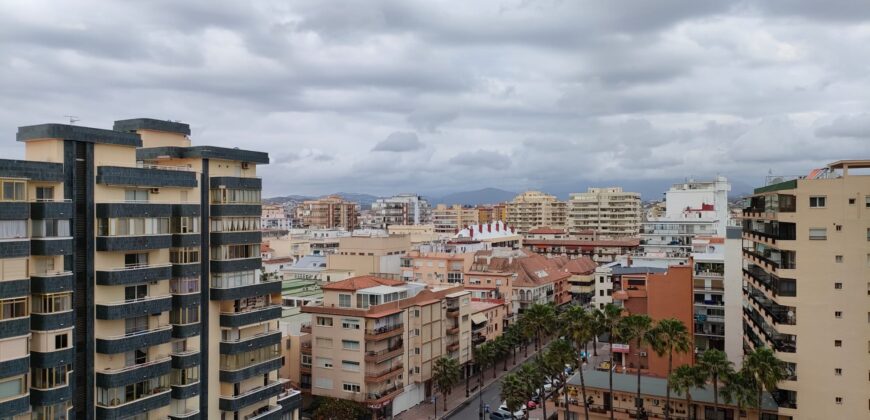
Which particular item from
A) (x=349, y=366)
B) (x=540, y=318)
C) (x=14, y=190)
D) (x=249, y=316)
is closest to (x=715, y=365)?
(x=540, y=318)

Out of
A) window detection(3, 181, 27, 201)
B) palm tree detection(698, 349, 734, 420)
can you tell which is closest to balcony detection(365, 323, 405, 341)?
palm tree detection(698, 349, 734, 420)

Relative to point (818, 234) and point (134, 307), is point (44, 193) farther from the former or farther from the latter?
point (818, 234)

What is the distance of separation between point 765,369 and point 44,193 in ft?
184

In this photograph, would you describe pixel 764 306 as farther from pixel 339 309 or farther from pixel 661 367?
pixel 339 309

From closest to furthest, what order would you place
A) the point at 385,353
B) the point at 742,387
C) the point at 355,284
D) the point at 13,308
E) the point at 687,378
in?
the point at 13,308 → the point at 742,387 → the point at 687,378 → the point at 385,353 → the point at 355,284

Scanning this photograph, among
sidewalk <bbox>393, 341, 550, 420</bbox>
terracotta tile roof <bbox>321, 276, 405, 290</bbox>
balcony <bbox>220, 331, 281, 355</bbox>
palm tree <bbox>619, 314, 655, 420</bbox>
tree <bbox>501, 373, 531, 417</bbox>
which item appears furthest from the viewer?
sidewalk <bbox>393, 341, 550, 420</bbox>

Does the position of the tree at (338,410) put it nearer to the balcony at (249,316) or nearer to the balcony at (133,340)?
the balcony at (249,316)

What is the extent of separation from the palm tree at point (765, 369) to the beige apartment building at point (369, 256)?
8178 cm

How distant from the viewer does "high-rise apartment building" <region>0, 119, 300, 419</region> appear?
4128 centimetres

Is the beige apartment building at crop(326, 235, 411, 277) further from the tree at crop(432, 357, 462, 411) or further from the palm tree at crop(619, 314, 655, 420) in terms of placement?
the palm tree at crop(619, 314, 655, 420)

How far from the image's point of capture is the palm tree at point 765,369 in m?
53.8

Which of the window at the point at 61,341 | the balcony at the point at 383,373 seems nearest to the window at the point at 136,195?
the window at the point at 61,341

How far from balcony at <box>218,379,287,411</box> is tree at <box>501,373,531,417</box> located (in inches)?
931

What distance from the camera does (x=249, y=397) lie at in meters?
56.6
